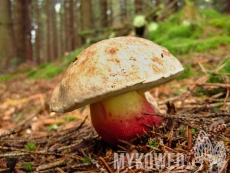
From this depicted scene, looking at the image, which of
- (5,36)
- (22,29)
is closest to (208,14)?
(5,36)

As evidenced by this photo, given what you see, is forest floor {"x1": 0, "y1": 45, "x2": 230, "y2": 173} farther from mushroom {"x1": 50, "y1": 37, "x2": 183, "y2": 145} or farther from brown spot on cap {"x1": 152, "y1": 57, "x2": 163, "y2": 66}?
brown spot on cap {"x1": 152, "y1": 57, "x2": 163, "y2": 66}

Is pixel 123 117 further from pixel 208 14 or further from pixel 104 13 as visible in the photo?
pixel 104 13

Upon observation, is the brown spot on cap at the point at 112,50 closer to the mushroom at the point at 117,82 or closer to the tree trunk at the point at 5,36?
the mushroom at the point at 117,82

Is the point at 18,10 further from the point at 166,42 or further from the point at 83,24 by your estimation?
the point at 166,42

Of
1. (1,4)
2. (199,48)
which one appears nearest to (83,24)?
(1,4)

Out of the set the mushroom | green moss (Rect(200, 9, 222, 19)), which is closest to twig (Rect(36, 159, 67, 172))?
the mushroom

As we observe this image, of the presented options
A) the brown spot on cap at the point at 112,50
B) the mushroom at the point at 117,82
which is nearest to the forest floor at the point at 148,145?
the mushroom at the point at 117,82
